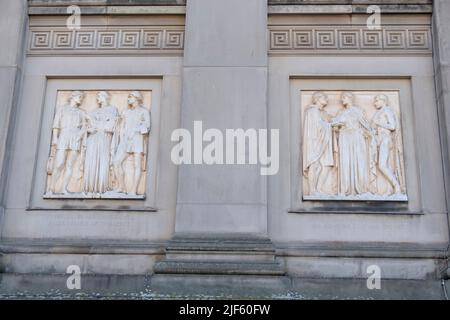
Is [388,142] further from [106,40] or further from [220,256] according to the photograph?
Answer: [106,40]

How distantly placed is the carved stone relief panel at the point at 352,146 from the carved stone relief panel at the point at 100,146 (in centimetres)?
310


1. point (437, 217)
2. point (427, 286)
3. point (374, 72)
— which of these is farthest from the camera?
point (374, 72)

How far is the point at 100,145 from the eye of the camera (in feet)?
34.8

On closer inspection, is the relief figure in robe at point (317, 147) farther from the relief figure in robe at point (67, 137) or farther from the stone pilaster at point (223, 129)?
the relief figure in robe at point (67, 137)

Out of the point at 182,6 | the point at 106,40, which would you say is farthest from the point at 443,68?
the point at 106,40

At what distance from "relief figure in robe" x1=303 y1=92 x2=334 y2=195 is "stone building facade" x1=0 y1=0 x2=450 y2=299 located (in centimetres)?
4

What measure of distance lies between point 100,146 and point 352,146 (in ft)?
15.5

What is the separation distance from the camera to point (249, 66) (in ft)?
34.9

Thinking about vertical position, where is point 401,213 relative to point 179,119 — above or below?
below

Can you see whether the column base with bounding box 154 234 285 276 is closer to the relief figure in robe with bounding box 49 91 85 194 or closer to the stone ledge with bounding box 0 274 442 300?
the stone ledge with bounding box 0 274 442 300
